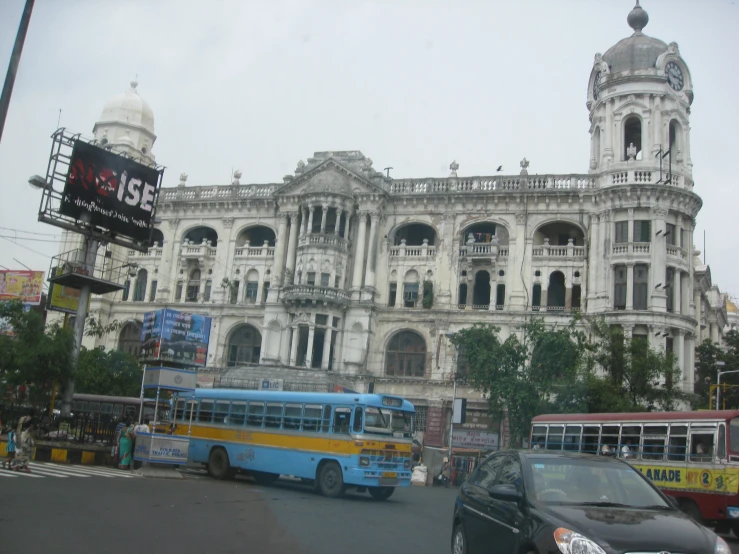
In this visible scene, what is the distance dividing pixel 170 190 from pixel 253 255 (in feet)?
30.1

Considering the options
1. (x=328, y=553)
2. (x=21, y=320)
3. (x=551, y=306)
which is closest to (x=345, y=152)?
(x=551, y=306)

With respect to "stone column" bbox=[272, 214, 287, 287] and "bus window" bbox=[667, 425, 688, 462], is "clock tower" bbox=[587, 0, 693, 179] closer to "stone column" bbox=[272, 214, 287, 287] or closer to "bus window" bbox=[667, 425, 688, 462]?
"stone column" bbox=[272, 214, 287, 287]

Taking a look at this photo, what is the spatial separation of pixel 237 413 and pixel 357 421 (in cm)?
513

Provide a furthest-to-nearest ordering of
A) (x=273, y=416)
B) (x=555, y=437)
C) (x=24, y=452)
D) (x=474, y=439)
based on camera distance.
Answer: (x=474, y=439)
(x=555, y=437)
(x=273, y=416)
(x=24, y=452)

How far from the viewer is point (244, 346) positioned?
5062 cm

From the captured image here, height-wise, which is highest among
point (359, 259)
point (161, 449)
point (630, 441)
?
point (359, 259)

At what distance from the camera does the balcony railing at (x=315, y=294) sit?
46.0m

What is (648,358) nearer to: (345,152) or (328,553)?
(345,152)

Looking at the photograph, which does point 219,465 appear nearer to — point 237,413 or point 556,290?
point 237,413

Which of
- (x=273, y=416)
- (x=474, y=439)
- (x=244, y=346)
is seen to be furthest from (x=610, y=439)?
(x=244, y=346)

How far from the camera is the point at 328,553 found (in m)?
11.0

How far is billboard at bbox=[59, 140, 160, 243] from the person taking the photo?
2620 centimetres

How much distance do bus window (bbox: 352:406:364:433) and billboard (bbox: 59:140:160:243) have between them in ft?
39.9

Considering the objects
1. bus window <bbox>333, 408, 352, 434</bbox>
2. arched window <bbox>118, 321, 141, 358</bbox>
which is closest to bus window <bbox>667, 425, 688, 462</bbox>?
bus window <bbox>333, 408, 352, 434</bbox>
